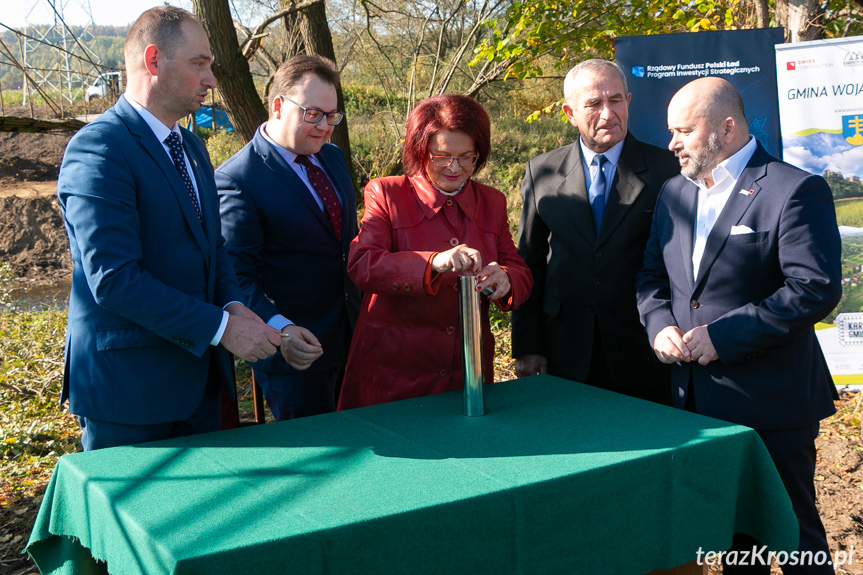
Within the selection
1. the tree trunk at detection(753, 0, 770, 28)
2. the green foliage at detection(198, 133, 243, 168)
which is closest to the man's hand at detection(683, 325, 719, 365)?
the tree trunk at detection(753, 0, 770, 28)

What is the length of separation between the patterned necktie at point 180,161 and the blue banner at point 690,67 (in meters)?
3.03

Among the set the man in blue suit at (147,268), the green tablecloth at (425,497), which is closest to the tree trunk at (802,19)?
the green tablecloth at (425,497)

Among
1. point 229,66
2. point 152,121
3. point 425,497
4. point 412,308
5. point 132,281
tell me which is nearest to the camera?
point 425,497

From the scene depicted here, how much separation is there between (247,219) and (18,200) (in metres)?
17.3

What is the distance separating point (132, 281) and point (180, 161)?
1.61 ft

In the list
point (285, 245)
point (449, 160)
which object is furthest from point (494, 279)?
point (285, 245)

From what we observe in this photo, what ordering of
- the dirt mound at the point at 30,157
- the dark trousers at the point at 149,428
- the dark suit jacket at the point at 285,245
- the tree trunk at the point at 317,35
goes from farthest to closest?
the dirt mound at the point at 30,157, the tree trunk at the point at 317,35, the dark suit jacket at the point at 285,245, the dark trousers at the point at 149,428

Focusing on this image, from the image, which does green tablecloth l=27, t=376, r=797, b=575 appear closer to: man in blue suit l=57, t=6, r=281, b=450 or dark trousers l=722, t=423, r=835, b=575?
man in blue suit l=57, t=6, r=281, b=450

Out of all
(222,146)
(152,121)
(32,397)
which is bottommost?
(32,397)

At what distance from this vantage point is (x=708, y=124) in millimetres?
2369

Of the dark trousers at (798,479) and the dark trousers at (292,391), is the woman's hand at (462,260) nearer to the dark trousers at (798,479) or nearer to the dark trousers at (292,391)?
the dark trousers at (292,391)

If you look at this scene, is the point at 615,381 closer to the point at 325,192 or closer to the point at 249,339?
the point at 325,192

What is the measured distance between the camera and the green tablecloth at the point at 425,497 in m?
1.43

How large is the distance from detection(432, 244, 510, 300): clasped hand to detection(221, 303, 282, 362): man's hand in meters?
0.53
